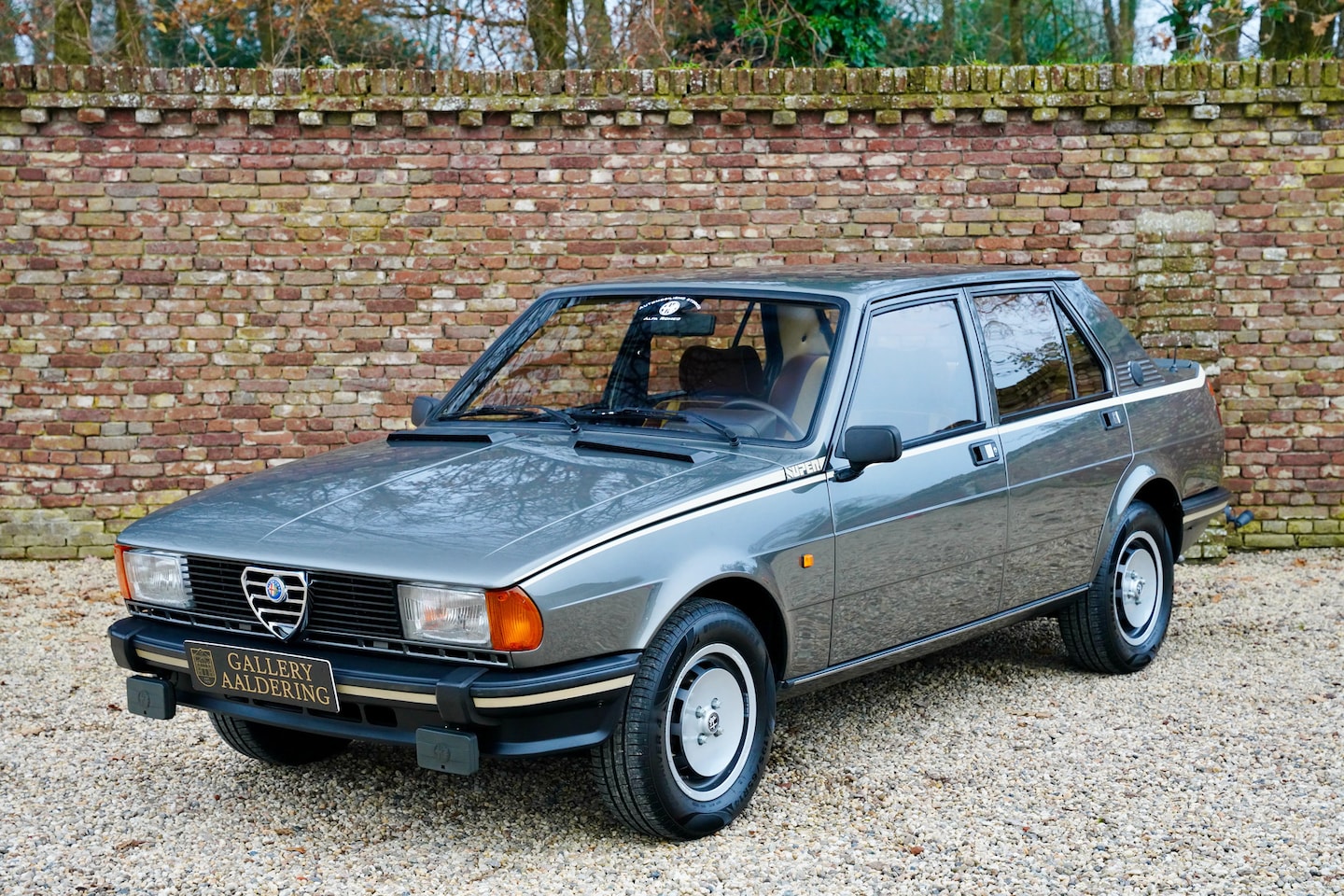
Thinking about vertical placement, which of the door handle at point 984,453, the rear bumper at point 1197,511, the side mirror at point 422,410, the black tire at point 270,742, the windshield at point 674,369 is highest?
the windshield at point 674,369

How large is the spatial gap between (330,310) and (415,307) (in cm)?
53

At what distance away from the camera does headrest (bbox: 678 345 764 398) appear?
16.2 feet

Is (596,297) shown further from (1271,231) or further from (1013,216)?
(1271,231)

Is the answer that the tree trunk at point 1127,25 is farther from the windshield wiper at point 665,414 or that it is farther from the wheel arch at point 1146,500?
the windshield wiper at point 665,414

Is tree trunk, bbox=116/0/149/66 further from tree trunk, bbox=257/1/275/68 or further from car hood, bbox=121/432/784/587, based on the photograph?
car hood, bbox=121/432/784/587

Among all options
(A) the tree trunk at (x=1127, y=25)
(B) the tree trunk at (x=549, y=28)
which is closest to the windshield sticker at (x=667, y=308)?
(B) the tree trunk at (x=549, y=28)

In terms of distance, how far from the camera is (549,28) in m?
14.3

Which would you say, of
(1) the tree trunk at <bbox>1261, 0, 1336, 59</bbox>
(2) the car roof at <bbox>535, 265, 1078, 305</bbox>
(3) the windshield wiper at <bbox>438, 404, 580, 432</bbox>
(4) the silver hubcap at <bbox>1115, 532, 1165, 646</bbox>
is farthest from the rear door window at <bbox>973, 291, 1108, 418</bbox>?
(1) the tree trunk at <bbox>1261, 0, 1336, 59</bbox>

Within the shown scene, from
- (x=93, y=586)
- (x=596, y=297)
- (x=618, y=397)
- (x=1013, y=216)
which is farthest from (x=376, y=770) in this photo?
(x=1013, y=216)

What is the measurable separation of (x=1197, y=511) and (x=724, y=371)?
9.20 feet

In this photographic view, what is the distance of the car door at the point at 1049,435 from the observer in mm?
5449

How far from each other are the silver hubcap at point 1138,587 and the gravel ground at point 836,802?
0.22m

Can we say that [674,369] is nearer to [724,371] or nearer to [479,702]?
[724,371]

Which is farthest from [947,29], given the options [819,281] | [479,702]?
[479,702]
